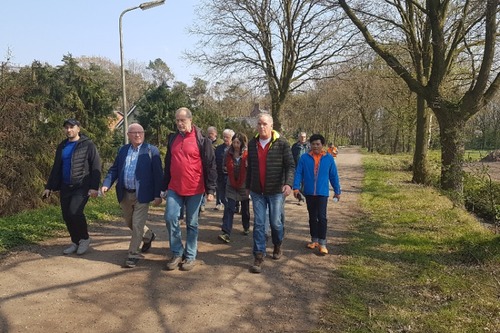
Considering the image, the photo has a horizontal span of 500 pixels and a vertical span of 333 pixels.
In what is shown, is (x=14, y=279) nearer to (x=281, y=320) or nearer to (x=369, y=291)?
(x=281, y=320)

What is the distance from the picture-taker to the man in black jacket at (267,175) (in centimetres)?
530

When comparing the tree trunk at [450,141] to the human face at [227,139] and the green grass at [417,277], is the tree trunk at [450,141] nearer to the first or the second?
the green grass at [417,277]

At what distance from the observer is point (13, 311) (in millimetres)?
3873

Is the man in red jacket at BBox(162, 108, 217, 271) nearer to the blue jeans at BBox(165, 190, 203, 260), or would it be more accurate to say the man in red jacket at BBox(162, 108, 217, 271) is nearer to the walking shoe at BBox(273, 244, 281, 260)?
the blue jeans at BBox(165, 190, 203, 260)

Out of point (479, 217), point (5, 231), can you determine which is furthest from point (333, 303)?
point (479, 217)

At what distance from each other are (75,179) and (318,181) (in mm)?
3641

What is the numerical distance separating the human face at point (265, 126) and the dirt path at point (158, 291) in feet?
6.14

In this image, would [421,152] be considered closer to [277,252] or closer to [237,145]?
[237,145]

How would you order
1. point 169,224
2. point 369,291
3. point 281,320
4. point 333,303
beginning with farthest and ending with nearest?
1. point 169,224
2. point 369,291
3. point 333,303
4. point 281,320

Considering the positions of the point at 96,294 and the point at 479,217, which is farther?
the point at 479,217

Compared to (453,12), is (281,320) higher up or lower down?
lower down

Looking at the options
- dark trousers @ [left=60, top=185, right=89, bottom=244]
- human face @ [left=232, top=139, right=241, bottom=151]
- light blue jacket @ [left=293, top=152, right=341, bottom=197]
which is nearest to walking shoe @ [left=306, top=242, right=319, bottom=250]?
light blue jacket @ [left=293, top=152, right=341, bottom=197]

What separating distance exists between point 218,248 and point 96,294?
2.24 metres

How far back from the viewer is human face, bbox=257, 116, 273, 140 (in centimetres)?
527
